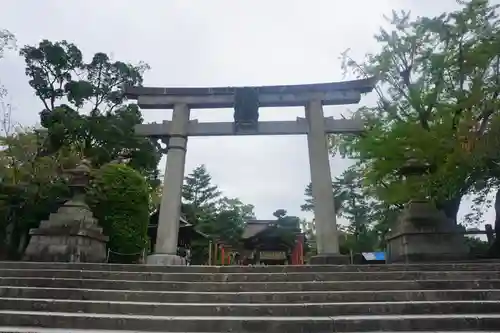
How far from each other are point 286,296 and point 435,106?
402 inches

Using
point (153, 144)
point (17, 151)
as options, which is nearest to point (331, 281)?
point (17, 151)

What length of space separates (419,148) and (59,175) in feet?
44.1

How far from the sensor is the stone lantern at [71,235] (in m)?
9.26

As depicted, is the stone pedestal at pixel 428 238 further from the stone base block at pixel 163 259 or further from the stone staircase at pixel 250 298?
the stone base block at pixel 163 259

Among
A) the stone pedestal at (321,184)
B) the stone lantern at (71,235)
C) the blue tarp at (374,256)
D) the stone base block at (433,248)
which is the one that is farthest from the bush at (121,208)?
the blue tarp at (374,256)

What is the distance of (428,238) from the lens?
904 cm

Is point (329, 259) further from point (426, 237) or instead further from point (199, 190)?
point (199, 190)

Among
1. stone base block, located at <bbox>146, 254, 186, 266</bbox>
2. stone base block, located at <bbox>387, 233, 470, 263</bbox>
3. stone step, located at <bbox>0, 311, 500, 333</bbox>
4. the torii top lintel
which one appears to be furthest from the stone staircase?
the torii top lintel

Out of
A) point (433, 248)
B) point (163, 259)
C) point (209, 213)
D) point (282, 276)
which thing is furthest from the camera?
point (209, 213)

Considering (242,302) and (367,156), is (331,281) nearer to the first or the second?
(242,302)

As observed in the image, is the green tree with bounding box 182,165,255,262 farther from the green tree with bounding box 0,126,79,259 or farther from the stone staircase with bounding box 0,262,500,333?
the stone staircase with bounding box 0,262,500,333

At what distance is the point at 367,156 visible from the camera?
44.0ft

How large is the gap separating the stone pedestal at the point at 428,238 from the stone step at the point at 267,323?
4533 mm

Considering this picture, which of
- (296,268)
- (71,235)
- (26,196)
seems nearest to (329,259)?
(296,268)
